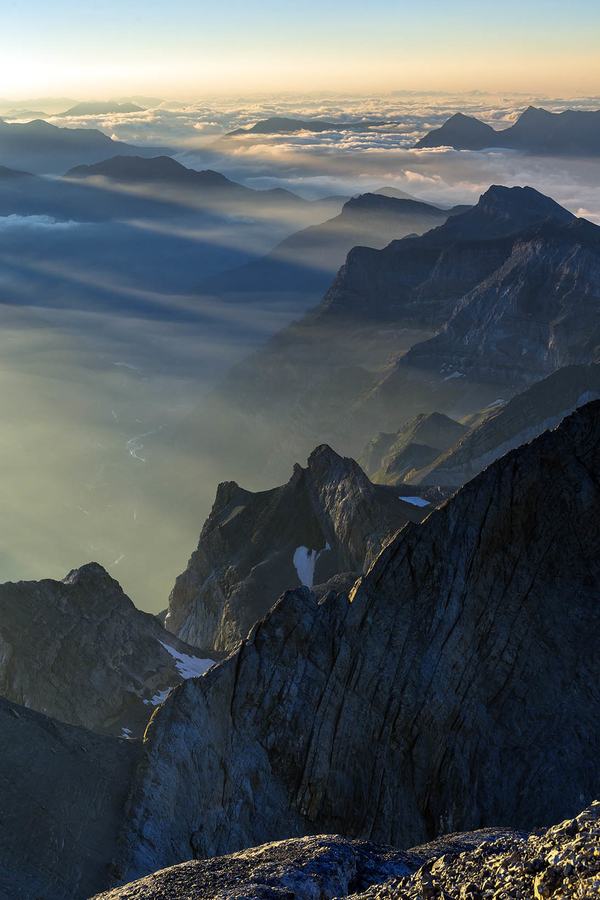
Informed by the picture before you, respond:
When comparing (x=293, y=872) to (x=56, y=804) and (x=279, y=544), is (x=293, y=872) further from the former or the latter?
(x=279, y=544)

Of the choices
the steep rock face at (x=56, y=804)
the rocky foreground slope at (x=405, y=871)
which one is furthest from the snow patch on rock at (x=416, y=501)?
the rocky foreground slope at (x=405, y=871)

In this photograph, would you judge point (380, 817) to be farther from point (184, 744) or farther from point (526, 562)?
point (526, 562)

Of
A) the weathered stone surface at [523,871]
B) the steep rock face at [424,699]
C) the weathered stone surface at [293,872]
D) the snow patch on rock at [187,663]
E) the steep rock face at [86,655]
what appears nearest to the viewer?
the weathered stone surface at [523,871]

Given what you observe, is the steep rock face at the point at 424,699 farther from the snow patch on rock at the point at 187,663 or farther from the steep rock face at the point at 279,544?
the steep rock face at the point at 279,544

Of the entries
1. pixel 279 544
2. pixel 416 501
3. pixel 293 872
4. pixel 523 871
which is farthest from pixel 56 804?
pixel 416 501

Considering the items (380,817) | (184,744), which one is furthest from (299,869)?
(184,744)

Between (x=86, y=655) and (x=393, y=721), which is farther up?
(x=393, y=721)

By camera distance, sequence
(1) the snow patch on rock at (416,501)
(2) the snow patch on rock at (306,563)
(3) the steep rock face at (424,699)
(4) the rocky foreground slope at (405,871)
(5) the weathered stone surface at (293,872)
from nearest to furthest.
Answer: (4) the rocky foreground slope at (405,871), (5) the weathered stone surface at (293,872), (3) the steep rock face at (424,699), (2) the snow patch on rock at (306,563), (1) the snow patch on rock at (416,501)
